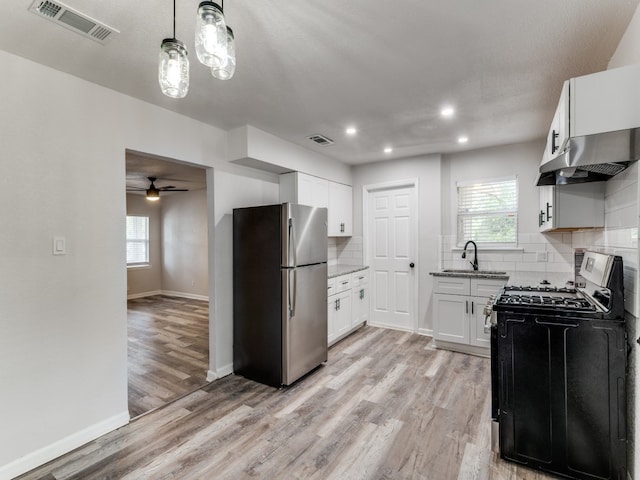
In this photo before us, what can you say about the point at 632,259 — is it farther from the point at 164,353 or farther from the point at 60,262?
the point at 164,353

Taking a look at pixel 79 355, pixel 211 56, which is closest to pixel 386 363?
pixel 79 355

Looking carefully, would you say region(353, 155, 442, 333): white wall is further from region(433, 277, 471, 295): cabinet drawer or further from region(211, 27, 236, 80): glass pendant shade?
region(211, 27, 236, 80): glass pendant shade

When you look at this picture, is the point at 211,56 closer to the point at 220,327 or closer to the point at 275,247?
the point at 275,247

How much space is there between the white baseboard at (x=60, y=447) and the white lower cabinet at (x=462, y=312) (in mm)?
3341

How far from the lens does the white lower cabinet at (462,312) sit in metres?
3.69

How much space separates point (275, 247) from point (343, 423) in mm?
1556

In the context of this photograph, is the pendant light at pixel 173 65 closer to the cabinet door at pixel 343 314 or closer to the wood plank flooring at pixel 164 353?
the wood plank flooring at pixel 164 353

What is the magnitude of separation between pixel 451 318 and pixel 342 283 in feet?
4.56

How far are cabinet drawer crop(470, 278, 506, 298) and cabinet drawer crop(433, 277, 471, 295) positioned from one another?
6 cm

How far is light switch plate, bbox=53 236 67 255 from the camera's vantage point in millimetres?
2148

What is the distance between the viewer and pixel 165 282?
7844mm

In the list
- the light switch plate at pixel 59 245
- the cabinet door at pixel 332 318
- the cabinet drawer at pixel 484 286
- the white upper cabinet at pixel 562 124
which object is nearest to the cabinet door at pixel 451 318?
the cabinet drawer at pixel 484 286

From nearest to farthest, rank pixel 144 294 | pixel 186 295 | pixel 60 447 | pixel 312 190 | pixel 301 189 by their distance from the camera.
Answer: pixel 60 447, pixel 301 189, pixel 312 190, pixel 186 295, pixel 144 294

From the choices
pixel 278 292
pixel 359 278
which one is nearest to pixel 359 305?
pixel 359 278
